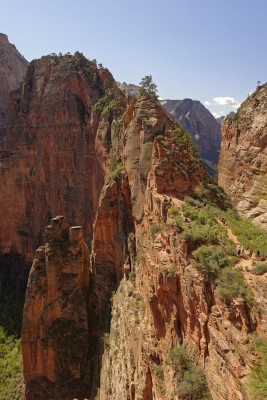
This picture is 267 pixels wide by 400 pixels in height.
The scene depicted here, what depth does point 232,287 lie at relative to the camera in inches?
614

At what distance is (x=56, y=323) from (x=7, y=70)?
358 feet

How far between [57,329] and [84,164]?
28.0 m

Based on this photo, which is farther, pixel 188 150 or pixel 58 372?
pixel 58 372

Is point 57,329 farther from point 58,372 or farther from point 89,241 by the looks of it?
point 89,241

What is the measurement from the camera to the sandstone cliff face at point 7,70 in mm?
111338

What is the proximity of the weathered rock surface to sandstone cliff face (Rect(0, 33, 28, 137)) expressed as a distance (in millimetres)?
80196

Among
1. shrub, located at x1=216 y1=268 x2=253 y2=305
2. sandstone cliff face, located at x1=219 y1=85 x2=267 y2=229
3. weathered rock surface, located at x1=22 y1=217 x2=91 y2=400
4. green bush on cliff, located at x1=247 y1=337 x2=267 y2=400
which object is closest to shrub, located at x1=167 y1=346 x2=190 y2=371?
shrub, located at x1=216 y1=268 x2=253 y2=305

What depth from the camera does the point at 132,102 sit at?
35.5m

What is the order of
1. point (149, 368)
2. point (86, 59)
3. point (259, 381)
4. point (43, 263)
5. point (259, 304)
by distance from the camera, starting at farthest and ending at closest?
point (86, 59)
point (43, 263)
point (149, 368)
point (259, 304)
point (259, 381)

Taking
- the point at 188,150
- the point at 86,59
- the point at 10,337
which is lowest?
the point at 10,337

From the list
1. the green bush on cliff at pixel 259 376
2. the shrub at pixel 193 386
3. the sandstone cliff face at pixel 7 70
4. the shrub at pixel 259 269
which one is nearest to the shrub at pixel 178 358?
the shrub at pixel 193 386

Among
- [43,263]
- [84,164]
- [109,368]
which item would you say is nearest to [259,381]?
[109,368]

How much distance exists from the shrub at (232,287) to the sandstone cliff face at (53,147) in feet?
108

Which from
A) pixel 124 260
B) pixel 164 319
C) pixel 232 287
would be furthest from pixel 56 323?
pixel 232 287
